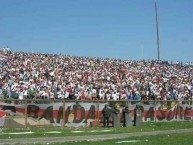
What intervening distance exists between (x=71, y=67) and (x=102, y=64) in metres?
7.53

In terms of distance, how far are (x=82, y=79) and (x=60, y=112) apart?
46.2 ft

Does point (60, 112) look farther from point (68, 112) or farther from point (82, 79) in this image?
point (82, 79)

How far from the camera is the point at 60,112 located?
26.3 m

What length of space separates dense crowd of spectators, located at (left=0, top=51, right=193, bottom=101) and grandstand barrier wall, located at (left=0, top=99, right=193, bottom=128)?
2591 mm

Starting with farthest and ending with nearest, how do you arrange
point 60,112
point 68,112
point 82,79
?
point 82,79
point 68,112
point 60,112

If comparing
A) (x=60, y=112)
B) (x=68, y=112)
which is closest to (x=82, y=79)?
(x=68, y=112)

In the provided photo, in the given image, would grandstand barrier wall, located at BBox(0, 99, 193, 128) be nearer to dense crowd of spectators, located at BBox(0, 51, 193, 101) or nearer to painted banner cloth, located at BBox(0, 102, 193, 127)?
painted banner cloth, located at BBox(0, 102, 193, 127)

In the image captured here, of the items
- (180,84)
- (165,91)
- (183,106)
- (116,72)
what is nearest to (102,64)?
(116,72)

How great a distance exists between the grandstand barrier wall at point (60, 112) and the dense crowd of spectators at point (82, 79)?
2591mm

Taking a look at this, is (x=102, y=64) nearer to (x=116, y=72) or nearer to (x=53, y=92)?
(x=116, y=72)

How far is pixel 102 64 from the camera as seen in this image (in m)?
53.9

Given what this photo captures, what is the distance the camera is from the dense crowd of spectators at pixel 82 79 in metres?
31.9

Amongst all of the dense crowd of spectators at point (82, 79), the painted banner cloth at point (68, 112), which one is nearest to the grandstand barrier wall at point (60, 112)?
the painted banner cloth at point (68, 112)

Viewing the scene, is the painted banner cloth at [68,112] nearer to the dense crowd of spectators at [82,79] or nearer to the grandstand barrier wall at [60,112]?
the grandstand barrier wall at [60,112]
